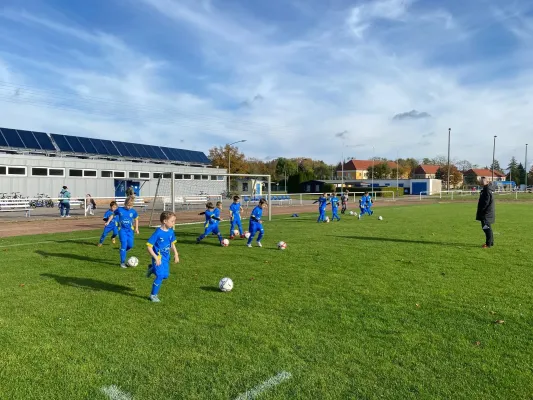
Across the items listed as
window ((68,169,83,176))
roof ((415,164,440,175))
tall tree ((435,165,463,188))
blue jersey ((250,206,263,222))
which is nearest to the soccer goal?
blue jersey ((250,206,263,222))

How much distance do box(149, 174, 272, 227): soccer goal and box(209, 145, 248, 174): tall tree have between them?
8791mm

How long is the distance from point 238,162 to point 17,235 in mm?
52334

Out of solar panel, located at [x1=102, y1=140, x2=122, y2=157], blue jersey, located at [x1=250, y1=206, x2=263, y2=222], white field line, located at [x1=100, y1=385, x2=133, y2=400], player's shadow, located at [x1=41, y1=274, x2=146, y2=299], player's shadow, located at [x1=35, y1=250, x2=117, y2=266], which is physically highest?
solar panel, located at [x1=102, y1=140, x2=122, y2=157]

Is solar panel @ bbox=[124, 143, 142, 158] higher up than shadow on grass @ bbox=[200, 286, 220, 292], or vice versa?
solar panel @ bbox=[124, 143, 142, 158]

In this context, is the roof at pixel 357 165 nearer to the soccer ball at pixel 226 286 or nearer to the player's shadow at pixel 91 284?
the player's shadow at pixel 91 284

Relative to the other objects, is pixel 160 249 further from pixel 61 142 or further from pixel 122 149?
pixel 122 149

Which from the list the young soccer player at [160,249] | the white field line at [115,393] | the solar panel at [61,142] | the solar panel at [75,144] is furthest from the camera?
the solar panel at [75,144]

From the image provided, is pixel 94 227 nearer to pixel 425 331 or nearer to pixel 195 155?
pixel 425 331

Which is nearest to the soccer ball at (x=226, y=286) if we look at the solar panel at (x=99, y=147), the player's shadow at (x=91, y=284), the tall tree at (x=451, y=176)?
the player's shadow at (x=91, y=284)

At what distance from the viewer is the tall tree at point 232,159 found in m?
65.8

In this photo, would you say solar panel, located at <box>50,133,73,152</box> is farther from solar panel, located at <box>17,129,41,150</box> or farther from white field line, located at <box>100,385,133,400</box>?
white field line, located at <box>100,385,133,400</box>

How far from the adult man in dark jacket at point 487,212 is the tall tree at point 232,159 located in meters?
54.3

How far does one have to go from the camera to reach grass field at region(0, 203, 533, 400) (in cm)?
378

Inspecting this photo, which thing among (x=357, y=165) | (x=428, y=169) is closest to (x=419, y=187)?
(x=357, y=165)
